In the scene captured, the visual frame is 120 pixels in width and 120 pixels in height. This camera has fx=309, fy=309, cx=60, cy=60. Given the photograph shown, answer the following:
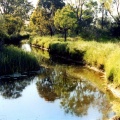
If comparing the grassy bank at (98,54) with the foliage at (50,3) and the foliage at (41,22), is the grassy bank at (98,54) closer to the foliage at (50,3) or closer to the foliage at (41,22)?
the foliage at (41,22)

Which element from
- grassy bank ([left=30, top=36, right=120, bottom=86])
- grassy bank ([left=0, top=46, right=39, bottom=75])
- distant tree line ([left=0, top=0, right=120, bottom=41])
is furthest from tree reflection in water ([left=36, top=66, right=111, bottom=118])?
distant tree line ([left=0, top=0, right=120, bottom=41])

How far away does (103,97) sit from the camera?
1611cm

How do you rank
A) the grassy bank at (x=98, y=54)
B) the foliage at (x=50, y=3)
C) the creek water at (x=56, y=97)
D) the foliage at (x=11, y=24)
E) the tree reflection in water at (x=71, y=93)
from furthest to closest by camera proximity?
1. the foliage at (x=50, y=3)
2. the foliage at (x=11, y=24)
3. the grassy bank at (x=98, y=54)
4. the tree reflection in water at (x=71, y=93)
5. the creek water at (x=56, y=97)

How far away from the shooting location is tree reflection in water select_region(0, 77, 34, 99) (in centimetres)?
1689

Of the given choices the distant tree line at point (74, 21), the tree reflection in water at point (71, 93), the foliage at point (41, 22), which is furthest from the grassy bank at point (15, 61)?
the foliage at point (41, 22)

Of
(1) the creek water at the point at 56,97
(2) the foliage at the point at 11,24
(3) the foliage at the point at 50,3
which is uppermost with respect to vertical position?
(3) the foliage at the point at 50,3

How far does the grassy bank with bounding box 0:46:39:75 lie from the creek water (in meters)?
1.05

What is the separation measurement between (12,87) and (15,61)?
11.9 ft

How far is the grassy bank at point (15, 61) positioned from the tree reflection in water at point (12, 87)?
1463mm

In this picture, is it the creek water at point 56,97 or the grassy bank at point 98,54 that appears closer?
the creek water at point 56,97

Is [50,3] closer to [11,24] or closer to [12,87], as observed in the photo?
[11,24]

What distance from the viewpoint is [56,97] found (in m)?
16.2

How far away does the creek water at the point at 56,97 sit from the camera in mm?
13242

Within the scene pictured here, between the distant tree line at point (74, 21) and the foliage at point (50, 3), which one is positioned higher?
the foliage at point (50, 3)
